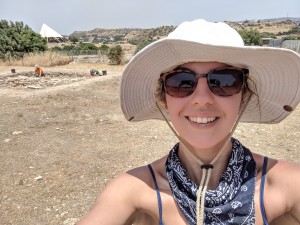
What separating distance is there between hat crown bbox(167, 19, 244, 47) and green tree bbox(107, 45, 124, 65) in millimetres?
18941

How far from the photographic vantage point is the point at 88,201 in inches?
150

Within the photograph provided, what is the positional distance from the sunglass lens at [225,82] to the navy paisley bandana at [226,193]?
250mm

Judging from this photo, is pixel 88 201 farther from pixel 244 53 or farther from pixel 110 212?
pixel 244 53

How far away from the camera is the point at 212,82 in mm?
1239

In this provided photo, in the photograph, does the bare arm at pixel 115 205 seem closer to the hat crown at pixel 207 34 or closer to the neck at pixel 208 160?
the neck at pixel 208 160

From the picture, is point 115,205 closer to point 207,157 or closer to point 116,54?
point 207,157

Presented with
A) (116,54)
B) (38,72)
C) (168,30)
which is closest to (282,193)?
(38,72)

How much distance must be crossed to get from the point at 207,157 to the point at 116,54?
62.6 ft

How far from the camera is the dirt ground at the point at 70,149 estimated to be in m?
3.79

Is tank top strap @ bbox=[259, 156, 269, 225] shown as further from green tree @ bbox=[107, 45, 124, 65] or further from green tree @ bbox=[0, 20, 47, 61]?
green tree @ bbox=[0, 20, 47, 61]

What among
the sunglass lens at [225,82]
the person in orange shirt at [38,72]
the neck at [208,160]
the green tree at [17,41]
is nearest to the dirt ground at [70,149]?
the neck at [208,160]

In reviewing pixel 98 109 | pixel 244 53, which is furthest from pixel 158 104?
pixel 98 109

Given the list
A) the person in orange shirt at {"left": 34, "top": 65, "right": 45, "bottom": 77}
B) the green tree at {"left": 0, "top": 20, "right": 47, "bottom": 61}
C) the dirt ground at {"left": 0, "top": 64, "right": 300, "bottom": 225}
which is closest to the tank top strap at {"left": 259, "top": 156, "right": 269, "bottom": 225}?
the dirt ground at {"left": 0, "top": 64, "right": 300, "bottom": 225}

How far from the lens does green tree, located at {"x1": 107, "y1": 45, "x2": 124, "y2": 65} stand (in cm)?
1984
